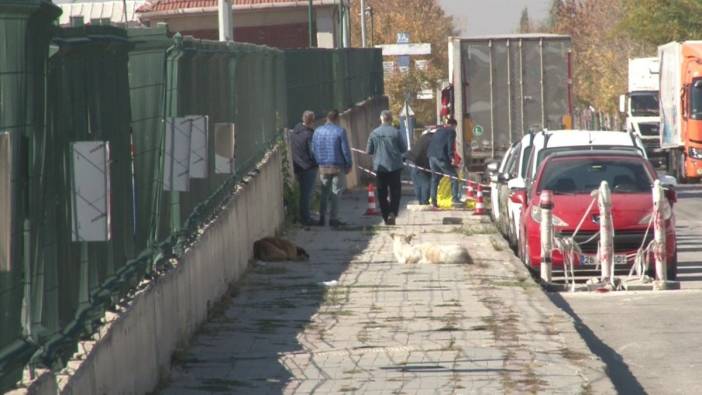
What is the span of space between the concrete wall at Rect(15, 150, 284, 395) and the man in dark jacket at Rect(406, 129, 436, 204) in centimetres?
1122

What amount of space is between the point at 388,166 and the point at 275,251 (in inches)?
306

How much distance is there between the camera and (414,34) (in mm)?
95812

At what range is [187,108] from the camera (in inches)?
516

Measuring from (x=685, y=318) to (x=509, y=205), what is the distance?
24.8 ft

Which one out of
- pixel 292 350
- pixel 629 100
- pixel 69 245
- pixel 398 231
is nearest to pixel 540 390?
pixel 292 350

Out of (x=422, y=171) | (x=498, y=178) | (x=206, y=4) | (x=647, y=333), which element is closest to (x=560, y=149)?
(x=498, y=178)

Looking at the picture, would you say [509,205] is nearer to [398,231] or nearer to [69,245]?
[398,231]

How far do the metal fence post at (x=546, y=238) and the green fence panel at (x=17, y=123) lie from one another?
11.6m

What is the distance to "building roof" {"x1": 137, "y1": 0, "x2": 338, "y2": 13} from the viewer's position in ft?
208

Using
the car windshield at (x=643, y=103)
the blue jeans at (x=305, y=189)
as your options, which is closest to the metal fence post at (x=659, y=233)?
the blue jeans at (x=305, y=189)

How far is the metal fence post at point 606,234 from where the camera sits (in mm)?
17656

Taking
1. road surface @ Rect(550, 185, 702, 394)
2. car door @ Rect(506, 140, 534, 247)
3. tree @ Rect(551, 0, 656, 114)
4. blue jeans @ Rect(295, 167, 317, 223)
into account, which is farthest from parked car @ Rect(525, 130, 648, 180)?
tree @ Rect(551, 0, 656, 114)

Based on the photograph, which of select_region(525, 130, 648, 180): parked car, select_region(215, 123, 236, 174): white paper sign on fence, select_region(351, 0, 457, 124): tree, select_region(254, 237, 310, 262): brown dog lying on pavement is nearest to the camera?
select_region(215, 123, 236, 174): white paper sign on fence

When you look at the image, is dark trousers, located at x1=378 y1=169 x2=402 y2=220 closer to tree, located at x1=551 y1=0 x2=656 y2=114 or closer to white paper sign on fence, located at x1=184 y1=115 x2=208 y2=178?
white paper sign on fence, located at x1=184 y1=115 x2=208 y2=178
